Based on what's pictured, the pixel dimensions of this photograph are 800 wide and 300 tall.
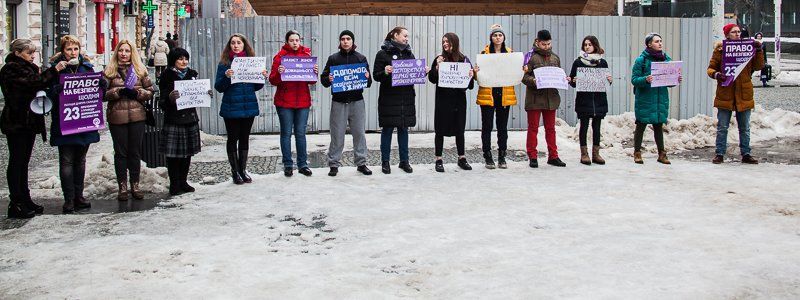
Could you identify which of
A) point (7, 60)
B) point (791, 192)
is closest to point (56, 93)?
point (7, 60)

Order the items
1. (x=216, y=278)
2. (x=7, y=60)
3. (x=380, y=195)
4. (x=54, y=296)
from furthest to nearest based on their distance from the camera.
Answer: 1. (x=380, y=195)
2. (x=7, y=60)
3. (x=216, y=278)
4. (x=54, y=296)

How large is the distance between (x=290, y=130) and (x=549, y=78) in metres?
3.17

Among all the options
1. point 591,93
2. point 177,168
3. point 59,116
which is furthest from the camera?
point 591,93

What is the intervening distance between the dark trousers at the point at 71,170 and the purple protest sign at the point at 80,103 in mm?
214

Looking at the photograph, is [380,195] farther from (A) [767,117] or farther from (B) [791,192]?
(A) [767,117]

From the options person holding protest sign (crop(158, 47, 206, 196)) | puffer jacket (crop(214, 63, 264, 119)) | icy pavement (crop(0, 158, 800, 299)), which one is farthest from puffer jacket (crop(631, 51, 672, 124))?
person holding protest sign (crop(158, 47, 206, 196))

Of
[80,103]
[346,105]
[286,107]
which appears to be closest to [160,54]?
[346,105]

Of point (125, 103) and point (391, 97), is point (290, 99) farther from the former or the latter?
point (125, 103)

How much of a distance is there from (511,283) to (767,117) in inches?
443

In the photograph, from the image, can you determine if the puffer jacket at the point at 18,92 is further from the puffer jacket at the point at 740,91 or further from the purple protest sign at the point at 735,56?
the purple protest sign at the point at 735,56

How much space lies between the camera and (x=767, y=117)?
1616cm

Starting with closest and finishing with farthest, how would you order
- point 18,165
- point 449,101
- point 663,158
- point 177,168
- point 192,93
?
point 18,165 < point 177,168 < point 192,93 < point 449,101 < point 663,158

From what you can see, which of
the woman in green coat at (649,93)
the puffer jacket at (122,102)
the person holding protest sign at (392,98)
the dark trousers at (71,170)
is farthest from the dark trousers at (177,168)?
the woman in green coat at (649,93)

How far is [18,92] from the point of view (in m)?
8.79
